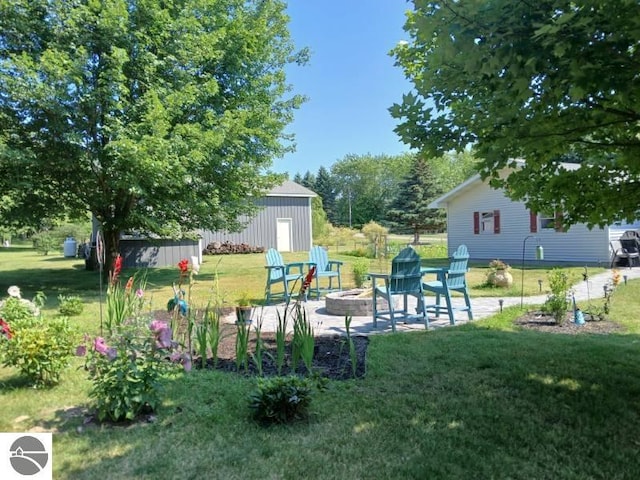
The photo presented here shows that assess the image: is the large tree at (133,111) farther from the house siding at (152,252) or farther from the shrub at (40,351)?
the shrub at (40,351)

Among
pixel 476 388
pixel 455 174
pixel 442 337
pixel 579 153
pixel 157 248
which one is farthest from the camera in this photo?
pixel 455 174

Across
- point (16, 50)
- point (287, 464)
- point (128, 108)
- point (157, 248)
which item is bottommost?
point (287, 464)

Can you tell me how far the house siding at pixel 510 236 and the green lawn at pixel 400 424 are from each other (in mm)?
10533

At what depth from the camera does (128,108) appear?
884cm

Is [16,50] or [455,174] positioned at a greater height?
[455,174]

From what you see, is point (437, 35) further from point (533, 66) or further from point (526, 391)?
point (526, 391)

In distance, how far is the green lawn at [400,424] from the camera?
7.43 ft

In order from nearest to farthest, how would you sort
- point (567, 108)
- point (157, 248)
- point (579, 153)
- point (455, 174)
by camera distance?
point (567, 108) < point (579, 153) < point (157, 248) < point (455, 174)

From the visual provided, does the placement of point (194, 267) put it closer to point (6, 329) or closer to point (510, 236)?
point (6, 329)

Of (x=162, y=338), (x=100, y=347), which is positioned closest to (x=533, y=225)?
(x=162, y=338)

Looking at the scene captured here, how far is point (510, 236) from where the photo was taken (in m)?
16.0

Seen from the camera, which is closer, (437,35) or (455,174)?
(437,35)

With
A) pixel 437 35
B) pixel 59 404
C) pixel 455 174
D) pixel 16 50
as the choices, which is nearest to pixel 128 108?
→ pixel 16 50

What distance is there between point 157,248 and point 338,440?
14.3m
